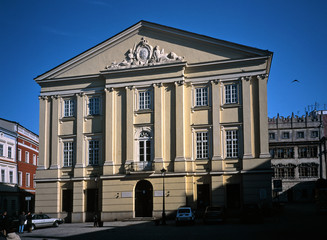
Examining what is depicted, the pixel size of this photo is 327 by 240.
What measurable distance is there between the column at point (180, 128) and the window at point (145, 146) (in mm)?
2911

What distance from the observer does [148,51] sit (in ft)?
135

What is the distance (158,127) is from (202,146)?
432 cm

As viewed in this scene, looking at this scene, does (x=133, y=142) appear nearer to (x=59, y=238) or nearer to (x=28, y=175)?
(x=59, y=238)

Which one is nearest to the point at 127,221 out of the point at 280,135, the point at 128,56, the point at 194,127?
the point at 194,127

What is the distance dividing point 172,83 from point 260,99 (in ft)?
26.4

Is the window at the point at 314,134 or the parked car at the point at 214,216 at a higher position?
the window at the point at 314,134

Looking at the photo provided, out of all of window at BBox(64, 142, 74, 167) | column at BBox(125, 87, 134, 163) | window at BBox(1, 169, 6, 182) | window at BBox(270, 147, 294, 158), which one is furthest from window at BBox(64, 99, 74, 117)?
window at BBox(270, 147, 294, 158)

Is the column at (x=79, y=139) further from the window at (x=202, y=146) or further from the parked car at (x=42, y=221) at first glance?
the window at (x=202, y=146)

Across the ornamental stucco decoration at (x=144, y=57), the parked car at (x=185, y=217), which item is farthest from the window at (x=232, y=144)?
the ornamental stucco decoration at (x=144, y=57)

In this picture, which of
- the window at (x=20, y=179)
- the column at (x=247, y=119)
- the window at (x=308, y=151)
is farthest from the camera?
the window at (x=308, y=151)

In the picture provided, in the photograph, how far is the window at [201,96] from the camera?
130 feet

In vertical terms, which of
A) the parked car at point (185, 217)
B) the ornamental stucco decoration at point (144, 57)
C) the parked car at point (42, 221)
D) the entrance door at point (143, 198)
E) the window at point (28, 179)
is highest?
the ornamental stucco decoration at point (144, 57)

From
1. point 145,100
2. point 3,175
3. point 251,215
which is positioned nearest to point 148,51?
point 145,100

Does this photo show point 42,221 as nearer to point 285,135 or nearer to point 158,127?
point 158,127
